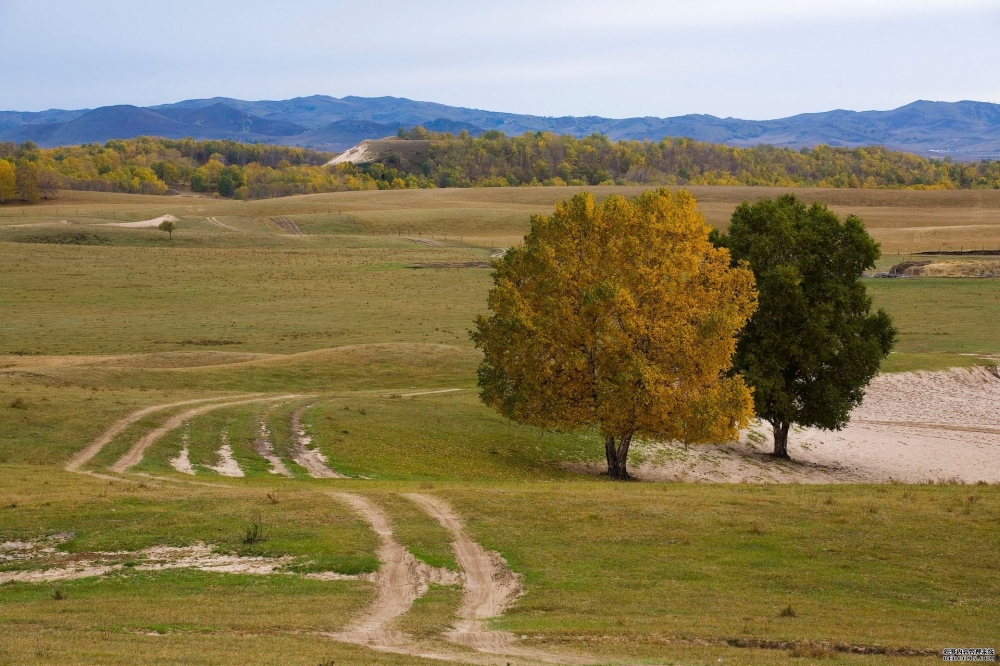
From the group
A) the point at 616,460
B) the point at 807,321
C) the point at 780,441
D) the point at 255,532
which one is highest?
the point at 807,321

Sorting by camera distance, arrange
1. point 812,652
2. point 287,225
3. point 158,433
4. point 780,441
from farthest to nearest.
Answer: point 287,225
point 780,441
point 158,433
point 812,652

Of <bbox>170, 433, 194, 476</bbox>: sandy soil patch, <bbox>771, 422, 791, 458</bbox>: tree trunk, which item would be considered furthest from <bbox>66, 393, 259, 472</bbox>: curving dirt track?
<bbox>771, 422, 791, 458</bbox>: tree trunk

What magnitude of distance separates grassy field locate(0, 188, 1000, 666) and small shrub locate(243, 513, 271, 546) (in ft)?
0.48

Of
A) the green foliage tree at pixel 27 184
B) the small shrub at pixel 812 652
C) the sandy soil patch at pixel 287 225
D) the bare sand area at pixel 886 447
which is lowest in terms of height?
the bare sand area at pixel 886 447

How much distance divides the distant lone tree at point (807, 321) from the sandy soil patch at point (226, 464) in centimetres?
1999

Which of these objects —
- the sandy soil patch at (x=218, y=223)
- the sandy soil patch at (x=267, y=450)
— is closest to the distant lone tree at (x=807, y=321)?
the sandy soil patch at (x=267, y=450)

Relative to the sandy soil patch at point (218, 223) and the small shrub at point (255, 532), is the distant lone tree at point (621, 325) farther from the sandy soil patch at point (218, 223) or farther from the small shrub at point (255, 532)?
the sandy soil patch at point (218, 223)

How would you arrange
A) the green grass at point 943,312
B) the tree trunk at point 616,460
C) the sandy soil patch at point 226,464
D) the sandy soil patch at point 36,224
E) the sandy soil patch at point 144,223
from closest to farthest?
1. the sandy soil patch at point 226,464
2. the tree trunk at point 616,460
3. the green grass at point 943,312
4. the sandy soil patch at point 36,224
5. the sandy soil patch at point 144,223

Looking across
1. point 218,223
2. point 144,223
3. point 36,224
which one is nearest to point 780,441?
point 36,224

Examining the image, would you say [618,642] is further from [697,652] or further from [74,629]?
[74,629]

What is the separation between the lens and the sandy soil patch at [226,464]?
32.5m

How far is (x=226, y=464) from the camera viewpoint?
33469mm

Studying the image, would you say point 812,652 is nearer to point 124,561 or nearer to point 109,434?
point 124,561

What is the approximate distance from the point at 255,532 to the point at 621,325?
16618mm
